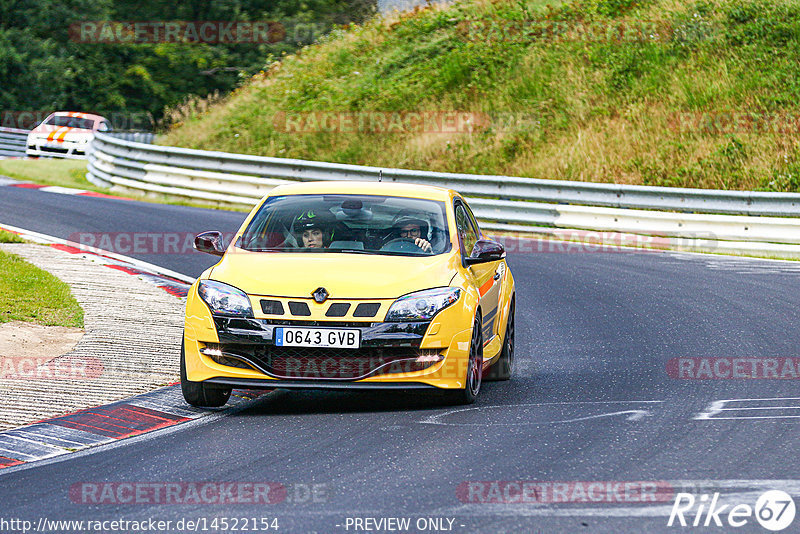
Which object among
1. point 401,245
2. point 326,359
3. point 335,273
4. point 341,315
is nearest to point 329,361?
point 326,359

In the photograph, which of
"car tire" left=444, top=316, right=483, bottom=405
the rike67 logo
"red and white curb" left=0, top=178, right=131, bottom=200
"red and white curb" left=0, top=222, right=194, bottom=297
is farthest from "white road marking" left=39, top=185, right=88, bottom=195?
the rike67 logo

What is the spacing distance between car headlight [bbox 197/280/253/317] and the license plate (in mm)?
323

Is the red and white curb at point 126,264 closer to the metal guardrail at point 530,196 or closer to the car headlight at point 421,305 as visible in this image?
the car headlight at point 421,305

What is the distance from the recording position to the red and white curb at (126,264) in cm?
1343

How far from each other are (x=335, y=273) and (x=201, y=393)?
1.20 m

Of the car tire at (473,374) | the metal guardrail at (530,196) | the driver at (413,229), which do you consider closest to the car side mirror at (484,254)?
the driver at (413,229)

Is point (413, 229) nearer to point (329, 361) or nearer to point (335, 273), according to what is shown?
point (335, 273)

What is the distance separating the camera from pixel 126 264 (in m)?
14.8

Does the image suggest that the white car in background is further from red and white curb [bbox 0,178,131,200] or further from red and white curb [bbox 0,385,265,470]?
red and white curb [bbox 0,385,265,470]

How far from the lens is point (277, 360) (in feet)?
24.3

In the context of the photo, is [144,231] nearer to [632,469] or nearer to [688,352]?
[688,352]

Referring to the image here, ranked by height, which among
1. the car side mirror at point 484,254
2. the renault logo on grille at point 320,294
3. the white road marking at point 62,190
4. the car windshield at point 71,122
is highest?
the car windshield at point 71,122

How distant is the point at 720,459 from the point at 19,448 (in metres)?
3.95

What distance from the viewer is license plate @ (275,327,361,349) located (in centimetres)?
731
